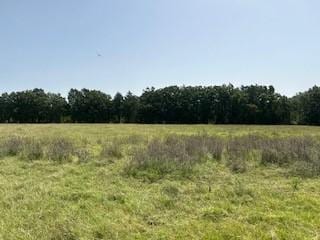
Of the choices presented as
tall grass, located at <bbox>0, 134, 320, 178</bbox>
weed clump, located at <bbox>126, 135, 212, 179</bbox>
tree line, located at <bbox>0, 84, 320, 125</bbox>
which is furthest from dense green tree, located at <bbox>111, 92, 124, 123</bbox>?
weed clump, located at <bbox>126, 135, 212, 179</bbox>

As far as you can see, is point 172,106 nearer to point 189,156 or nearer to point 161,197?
point 189,156

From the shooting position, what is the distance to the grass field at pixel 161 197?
546cm

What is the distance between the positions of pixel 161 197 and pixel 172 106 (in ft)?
252

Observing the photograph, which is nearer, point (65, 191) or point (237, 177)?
point (65, 191)

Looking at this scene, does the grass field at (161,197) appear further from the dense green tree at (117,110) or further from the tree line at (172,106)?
the dense green tree at (117,110)

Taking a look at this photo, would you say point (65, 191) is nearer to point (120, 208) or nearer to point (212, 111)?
point (120, 208)

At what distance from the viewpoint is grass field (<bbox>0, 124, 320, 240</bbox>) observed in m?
5.46

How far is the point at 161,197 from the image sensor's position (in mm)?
7273

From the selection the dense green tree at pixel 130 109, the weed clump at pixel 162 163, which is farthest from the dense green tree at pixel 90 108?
the weed clump at pixel 162 163

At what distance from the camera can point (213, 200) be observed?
7.16 m

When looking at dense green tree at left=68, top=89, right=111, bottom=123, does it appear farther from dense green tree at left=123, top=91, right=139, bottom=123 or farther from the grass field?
the grass field

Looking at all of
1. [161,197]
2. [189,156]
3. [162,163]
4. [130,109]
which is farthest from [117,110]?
[161,197]

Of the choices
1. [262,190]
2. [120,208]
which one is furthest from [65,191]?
[262,190]

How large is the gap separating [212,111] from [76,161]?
232 feet
